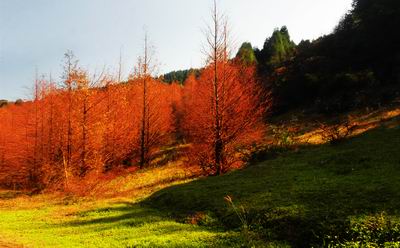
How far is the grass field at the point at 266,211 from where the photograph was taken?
33.0 ft

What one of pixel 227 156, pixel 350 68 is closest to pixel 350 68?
pixel 350 68

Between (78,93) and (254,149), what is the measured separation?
1603cm

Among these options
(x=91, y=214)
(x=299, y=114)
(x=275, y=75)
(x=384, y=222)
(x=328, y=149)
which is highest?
(x=275, y=75)

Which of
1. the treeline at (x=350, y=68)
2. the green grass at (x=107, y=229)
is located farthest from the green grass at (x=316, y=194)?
the treeline at (x=350, y=68)

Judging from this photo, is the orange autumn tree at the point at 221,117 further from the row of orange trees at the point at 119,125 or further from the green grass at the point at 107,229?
the green grass at the point at 107,229

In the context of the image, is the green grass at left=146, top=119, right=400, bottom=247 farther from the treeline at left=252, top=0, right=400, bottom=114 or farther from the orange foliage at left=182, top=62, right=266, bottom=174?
the treeline at left=252, top=0, right=400, bottom=114

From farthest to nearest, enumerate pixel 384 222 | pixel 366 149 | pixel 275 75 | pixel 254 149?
pixel 275 75 < pixel 254 149 < pixel 366 149 < pixel 384 222

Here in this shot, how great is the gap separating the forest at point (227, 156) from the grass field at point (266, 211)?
0.21 ft

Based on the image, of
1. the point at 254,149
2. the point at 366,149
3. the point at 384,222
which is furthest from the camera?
the point at 254,149

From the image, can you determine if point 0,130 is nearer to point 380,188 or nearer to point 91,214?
point 91,214

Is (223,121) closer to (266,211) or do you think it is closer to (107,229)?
(107,229)

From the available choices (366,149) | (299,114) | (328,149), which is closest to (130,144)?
(299,114)

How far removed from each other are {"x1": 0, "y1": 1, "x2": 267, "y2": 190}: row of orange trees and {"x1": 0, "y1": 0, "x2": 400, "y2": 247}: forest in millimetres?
114

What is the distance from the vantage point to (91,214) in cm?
1862
